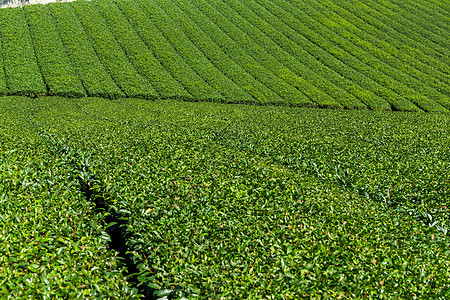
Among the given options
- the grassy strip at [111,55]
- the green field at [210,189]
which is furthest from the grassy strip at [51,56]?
the grassy strip at [111,55]

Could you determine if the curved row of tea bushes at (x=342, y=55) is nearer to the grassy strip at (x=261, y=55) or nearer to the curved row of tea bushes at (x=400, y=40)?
the grassy strip at (x=261, y=55)

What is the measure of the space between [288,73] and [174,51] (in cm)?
1180

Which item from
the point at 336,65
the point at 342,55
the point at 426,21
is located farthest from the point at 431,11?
the point at 336,65

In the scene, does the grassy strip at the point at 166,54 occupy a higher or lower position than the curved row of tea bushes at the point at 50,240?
higher

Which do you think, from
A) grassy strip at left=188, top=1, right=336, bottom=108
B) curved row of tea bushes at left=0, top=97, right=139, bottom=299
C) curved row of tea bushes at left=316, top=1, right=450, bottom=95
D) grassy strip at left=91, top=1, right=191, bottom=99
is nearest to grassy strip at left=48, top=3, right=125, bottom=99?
grassy strip at left=91, top=1, right=191, bottom=99

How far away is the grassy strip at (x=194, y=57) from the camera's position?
33125 millimetres

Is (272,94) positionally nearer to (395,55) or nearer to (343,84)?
(343,84)

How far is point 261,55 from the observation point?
132 ft

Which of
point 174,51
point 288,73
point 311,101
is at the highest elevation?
point 174,51

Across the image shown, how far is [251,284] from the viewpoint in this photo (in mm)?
6402

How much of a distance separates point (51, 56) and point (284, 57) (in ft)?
75.2

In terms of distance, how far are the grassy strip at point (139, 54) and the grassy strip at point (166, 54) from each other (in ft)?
1.68

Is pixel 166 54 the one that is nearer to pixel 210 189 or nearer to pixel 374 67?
pixel 374 67

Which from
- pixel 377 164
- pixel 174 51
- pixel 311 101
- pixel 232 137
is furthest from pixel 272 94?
pixel 377 164
